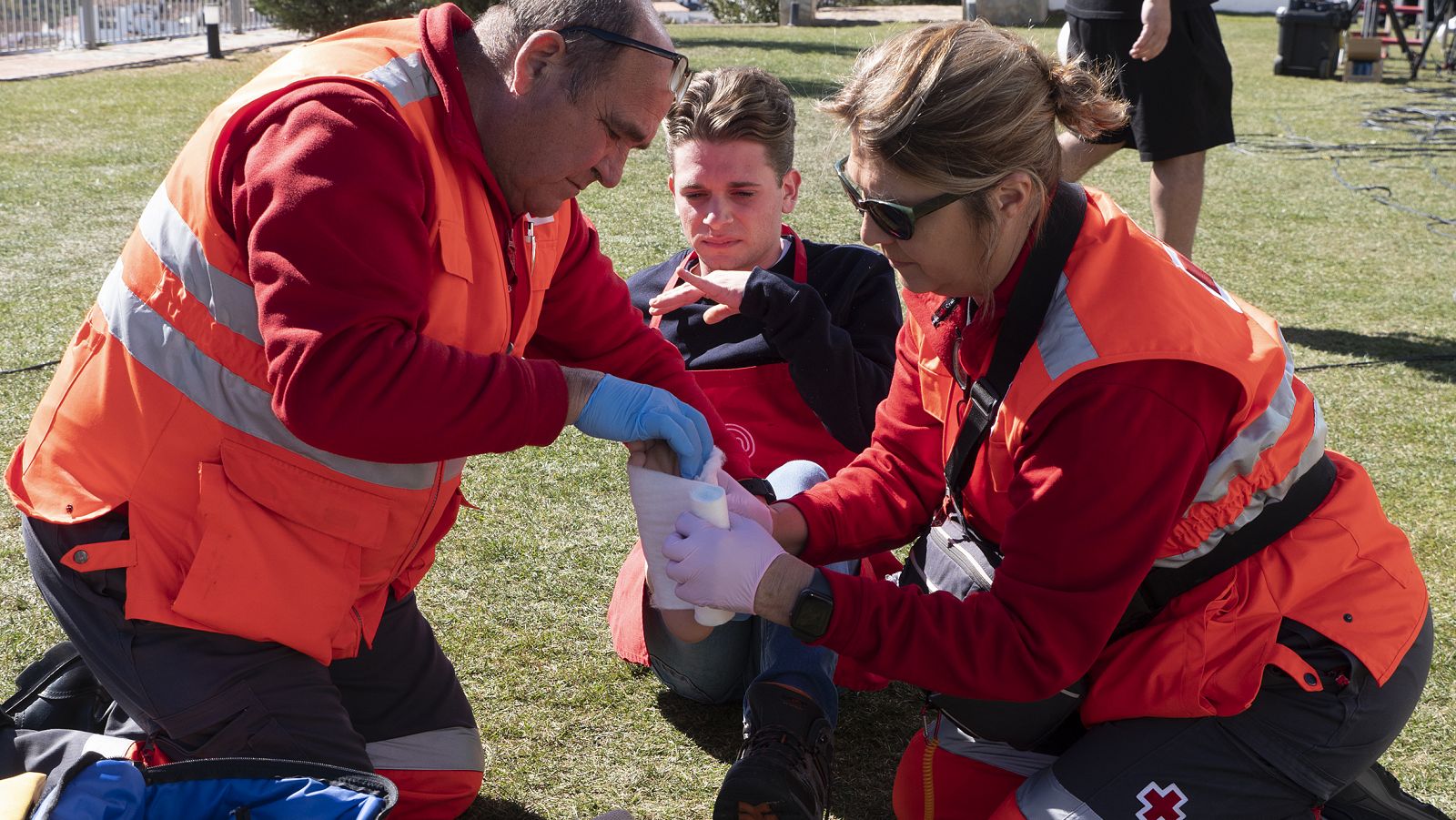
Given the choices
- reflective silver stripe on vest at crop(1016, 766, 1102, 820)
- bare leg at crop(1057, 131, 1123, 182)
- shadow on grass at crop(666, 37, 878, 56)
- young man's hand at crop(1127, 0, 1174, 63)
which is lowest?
reflective silver stripe on vest at crop(1016, 766, 1102, 820)

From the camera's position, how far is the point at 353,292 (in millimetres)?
1709

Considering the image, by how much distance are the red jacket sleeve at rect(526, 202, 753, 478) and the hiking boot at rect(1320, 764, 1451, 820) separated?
121cm

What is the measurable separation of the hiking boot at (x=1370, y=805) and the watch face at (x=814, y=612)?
962 millimetres

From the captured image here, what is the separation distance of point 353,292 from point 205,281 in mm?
316

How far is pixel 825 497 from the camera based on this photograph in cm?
243

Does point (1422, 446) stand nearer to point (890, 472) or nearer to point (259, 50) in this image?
point (890, 472)

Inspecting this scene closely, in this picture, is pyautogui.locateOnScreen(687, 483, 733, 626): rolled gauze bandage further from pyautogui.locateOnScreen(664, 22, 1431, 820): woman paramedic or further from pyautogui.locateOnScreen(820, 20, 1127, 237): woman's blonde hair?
pyautogui.locateOnScreen(820, 20, 1127, 237): woman's blonde hair

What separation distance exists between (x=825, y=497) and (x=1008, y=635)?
59cm

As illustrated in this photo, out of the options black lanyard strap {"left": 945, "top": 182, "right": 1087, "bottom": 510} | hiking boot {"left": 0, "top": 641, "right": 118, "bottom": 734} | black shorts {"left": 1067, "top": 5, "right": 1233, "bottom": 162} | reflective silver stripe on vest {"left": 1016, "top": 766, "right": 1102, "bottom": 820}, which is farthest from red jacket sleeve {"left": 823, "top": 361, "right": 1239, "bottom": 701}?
black shorts {"left": 1067, "top": 5, "right": 1233, "bottom": 162}

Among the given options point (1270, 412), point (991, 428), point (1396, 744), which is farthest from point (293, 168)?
point (1396, 744)

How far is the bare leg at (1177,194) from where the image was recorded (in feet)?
17.4

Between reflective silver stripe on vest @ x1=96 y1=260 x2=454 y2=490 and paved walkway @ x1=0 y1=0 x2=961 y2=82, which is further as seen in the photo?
paved walkway @ x1=0 y1=0 x2=961 y2=82

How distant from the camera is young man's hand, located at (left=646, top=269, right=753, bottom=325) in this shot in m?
2.80

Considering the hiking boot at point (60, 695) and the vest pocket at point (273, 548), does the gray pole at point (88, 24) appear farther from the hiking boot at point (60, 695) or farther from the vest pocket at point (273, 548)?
the vest pocket at point (273, 548)
